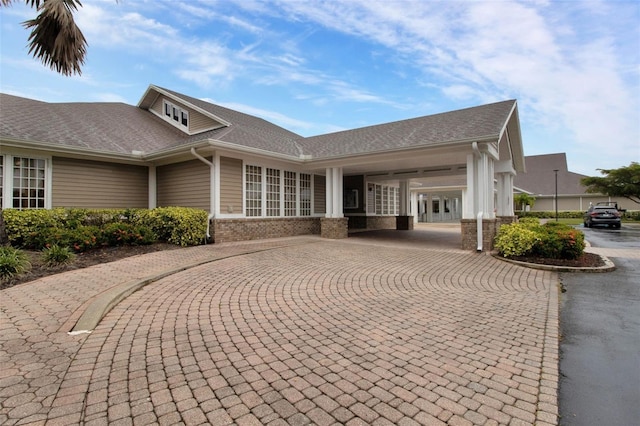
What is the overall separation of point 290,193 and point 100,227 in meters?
7.09

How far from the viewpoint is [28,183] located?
425 inches

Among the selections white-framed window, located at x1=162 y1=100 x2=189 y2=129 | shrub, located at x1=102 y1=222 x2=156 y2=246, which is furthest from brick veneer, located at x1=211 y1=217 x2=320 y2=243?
white-framed window, located at x1=162 y1=100 x2=189 y2=129

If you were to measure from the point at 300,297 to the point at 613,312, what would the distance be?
474 centimetres

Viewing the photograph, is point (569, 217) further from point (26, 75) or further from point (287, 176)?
point (26, 75)

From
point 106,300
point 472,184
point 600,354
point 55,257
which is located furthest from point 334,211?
point 600,354

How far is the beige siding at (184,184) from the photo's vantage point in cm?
1183

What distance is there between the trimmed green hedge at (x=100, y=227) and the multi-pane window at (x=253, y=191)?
6.23 feet

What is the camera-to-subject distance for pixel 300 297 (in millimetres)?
5184

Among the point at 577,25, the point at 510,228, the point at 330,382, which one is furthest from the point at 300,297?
the point at 577,25

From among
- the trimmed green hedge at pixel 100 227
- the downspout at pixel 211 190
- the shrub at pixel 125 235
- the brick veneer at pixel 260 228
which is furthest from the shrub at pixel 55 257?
the brick veneer at pixel 260 228

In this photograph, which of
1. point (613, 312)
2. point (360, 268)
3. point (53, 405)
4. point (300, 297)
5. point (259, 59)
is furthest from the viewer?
point (259, 59)

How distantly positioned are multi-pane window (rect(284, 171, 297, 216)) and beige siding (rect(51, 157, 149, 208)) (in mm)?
5848

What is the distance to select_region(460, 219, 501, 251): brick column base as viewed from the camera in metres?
10.2

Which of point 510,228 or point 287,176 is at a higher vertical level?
point 287,176
